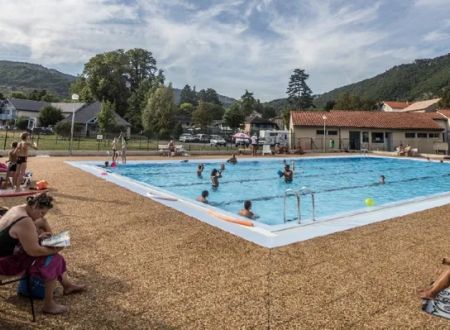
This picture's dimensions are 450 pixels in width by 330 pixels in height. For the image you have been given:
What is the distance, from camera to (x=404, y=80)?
118438 mm

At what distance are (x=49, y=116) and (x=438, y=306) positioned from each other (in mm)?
59341

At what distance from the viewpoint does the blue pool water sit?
42.3 feet

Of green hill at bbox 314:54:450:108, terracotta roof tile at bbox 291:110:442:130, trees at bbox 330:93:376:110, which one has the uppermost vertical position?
green hill at bbox 314:54:450:108

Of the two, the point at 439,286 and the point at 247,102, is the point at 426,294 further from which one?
the point at 247,102

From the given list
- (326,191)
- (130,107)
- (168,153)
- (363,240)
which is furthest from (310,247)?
(130,107)

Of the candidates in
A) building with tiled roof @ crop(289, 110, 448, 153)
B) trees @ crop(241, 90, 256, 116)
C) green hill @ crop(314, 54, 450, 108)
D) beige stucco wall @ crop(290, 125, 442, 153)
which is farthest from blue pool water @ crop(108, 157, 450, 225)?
green hill @ crop(314, 54, 450, 108)

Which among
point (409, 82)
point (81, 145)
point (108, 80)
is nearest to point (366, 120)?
point (81, 145)

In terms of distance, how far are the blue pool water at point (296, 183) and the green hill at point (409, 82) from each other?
8604 cm

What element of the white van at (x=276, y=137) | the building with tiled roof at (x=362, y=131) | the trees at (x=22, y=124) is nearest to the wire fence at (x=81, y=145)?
the white van at (x=276, y=137)

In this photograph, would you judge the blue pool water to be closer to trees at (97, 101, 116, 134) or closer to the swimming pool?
the swimming pool

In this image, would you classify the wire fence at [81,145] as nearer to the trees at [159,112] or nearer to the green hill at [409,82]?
the trees at [159,112]

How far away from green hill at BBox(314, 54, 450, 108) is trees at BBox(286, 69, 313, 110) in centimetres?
818

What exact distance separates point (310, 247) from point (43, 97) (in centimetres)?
10227

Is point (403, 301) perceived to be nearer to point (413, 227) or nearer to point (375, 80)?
point (413, 227)
